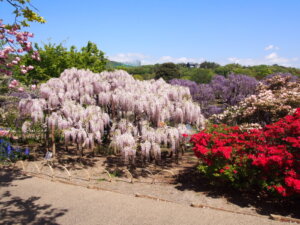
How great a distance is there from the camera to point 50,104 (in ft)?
36.4

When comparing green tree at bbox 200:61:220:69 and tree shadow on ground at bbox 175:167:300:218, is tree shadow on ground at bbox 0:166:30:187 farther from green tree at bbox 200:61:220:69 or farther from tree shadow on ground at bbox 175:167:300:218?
green tree at bbox 200:61:220:69

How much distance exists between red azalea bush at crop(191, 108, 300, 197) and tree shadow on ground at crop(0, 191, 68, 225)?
481 cm

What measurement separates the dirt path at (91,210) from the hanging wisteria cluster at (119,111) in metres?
2.33

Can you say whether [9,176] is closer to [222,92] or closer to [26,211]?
[26,211]

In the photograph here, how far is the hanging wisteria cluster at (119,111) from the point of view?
1029 cm

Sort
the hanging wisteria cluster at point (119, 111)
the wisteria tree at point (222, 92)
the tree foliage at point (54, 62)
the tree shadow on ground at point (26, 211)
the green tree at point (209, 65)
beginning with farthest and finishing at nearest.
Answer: the green tree at point (209, 65), the tree foliage at point (54, 62), the wisteria tree at point (222, 92), the hanging wisteria cluster at point (119, 111), the tree shadow on ground at point (26, 211)

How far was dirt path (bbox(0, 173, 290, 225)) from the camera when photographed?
21.5 ft

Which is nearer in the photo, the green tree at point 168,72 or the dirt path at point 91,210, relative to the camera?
the dirt path at point 91,210

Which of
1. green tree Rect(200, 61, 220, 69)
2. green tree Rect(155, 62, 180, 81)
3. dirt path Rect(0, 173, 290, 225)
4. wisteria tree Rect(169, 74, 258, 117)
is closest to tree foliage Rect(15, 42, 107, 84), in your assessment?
wisteria tree Rect(169, 74, 258, 117)

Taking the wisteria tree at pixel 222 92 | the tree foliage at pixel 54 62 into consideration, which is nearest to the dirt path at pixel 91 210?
the wisteria tree at pixel 222 92

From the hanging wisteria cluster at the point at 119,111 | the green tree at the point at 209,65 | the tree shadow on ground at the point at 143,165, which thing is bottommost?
the tree shadow on ground at the point at 143,165

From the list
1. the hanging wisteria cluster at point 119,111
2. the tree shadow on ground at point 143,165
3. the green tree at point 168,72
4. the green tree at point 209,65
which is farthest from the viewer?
the green tree at point 209,65

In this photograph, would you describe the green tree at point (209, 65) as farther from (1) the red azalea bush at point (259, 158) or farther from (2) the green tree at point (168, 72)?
(1) the red azalea bush at point (259, 158)

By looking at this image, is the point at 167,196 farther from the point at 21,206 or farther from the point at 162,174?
the point at 21,206
